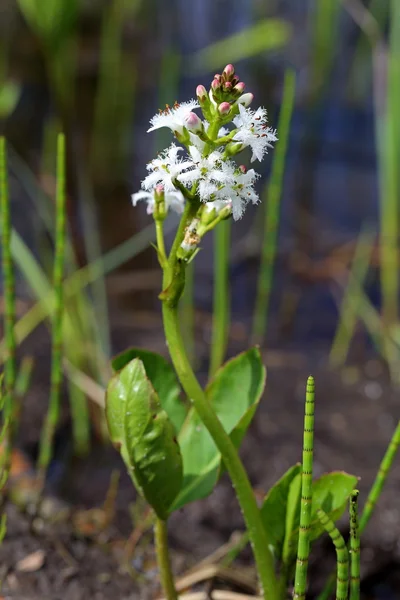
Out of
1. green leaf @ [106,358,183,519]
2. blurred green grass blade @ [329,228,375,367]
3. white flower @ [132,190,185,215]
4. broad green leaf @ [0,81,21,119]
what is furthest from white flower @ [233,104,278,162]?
broad green leaf @ [0,81,21,119]

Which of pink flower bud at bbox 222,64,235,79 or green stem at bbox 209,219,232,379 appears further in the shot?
green stem at bbox 209,219,232,379

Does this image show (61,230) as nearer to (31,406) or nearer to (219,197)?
(219,197)

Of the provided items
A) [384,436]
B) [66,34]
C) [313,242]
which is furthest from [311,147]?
[384,436]

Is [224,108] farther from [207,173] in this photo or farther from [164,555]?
[164,555]

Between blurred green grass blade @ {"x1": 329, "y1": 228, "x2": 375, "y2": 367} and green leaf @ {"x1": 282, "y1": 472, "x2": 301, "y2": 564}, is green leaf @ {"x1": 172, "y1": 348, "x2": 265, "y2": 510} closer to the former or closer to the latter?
green leaf @ {"x1": 282, "y1": 472, "x2": 301, "y2": 564}

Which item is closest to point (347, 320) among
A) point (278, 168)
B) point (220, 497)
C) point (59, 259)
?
point (220, 497)
